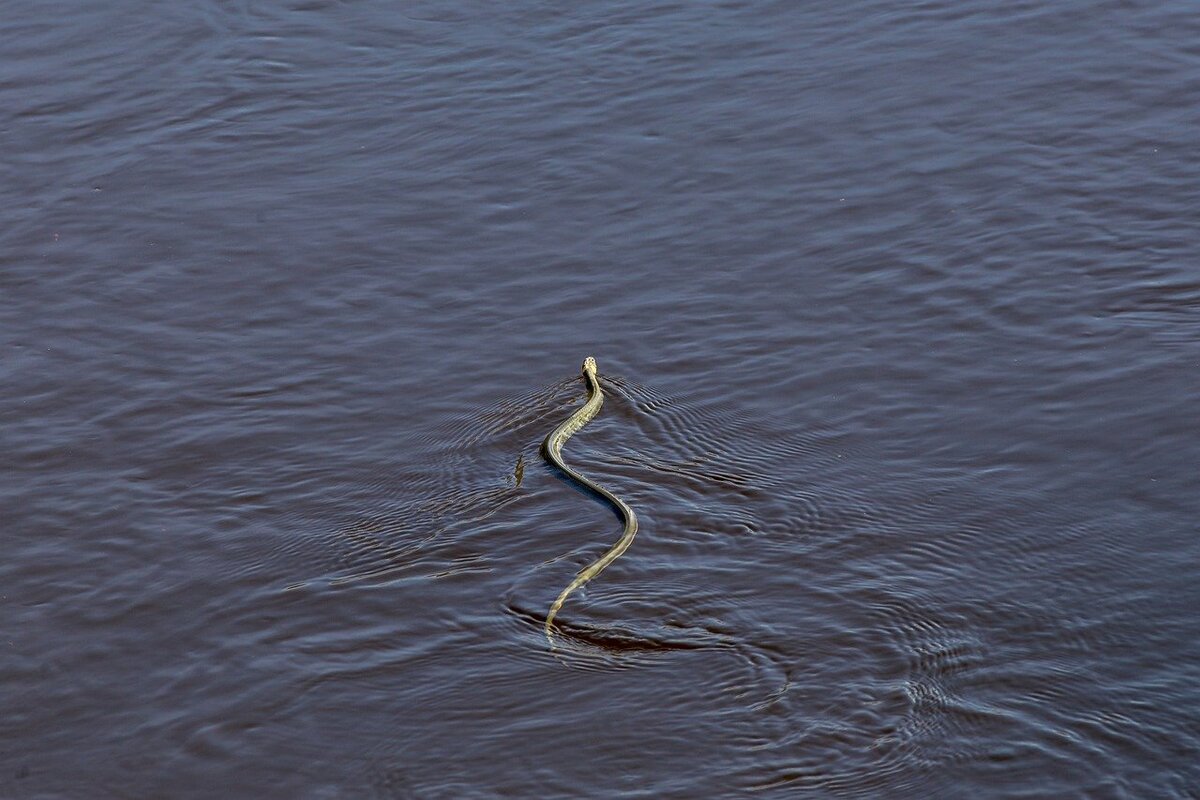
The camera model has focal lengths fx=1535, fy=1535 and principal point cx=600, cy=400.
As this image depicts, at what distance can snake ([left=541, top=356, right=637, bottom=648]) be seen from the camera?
24.0 feet

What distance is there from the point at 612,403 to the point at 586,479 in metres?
0.78

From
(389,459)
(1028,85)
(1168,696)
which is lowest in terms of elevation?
(1168,696)

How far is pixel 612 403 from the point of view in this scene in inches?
350

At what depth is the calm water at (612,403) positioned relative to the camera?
254 inches

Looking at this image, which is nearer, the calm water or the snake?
the calm water

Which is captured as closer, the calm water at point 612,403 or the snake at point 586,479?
the calm water at point 612,403

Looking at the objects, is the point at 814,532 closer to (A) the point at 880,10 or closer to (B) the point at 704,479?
(B) the point at 704,479

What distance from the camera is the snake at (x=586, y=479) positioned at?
288 inches

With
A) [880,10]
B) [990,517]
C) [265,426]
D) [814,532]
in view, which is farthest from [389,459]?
[880,10]

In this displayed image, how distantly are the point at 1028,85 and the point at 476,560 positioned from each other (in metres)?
7.09

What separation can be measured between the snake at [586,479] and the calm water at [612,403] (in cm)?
8

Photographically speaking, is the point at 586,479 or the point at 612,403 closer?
the point at 586,479

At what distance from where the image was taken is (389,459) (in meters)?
8.56

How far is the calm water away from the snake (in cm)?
8
